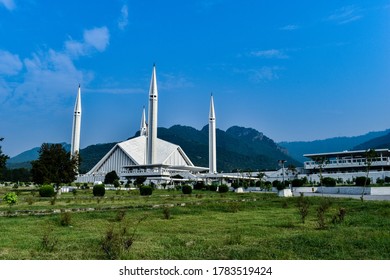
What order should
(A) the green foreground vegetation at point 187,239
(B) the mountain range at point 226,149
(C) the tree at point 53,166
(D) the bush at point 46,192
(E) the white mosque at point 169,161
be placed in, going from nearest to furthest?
(A) the green foreground vegetation at point 187,239 → (D) the bush at point 46,192 → (C) the tree at point 53,166 → (E) the white mosque at point 169,161 → (B) the mountain range at point 226,149

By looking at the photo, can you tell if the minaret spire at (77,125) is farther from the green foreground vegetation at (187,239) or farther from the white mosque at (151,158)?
the green foreground vegetation at (187,239)

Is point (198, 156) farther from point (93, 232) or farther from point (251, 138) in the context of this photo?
point (93, 232)

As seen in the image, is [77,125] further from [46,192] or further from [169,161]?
[46,192]

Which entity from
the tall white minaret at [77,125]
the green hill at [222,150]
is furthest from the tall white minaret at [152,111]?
the green hill at [222,150]

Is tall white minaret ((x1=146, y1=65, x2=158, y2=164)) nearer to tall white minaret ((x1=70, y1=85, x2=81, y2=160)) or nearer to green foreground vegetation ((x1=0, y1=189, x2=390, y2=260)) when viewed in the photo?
tall white minaret ((x1=70, y1=85, x2=81, y2=160))

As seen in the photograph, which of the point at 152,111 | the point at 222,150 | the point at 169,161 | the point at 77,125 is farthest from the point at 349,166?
the point at 222,150
